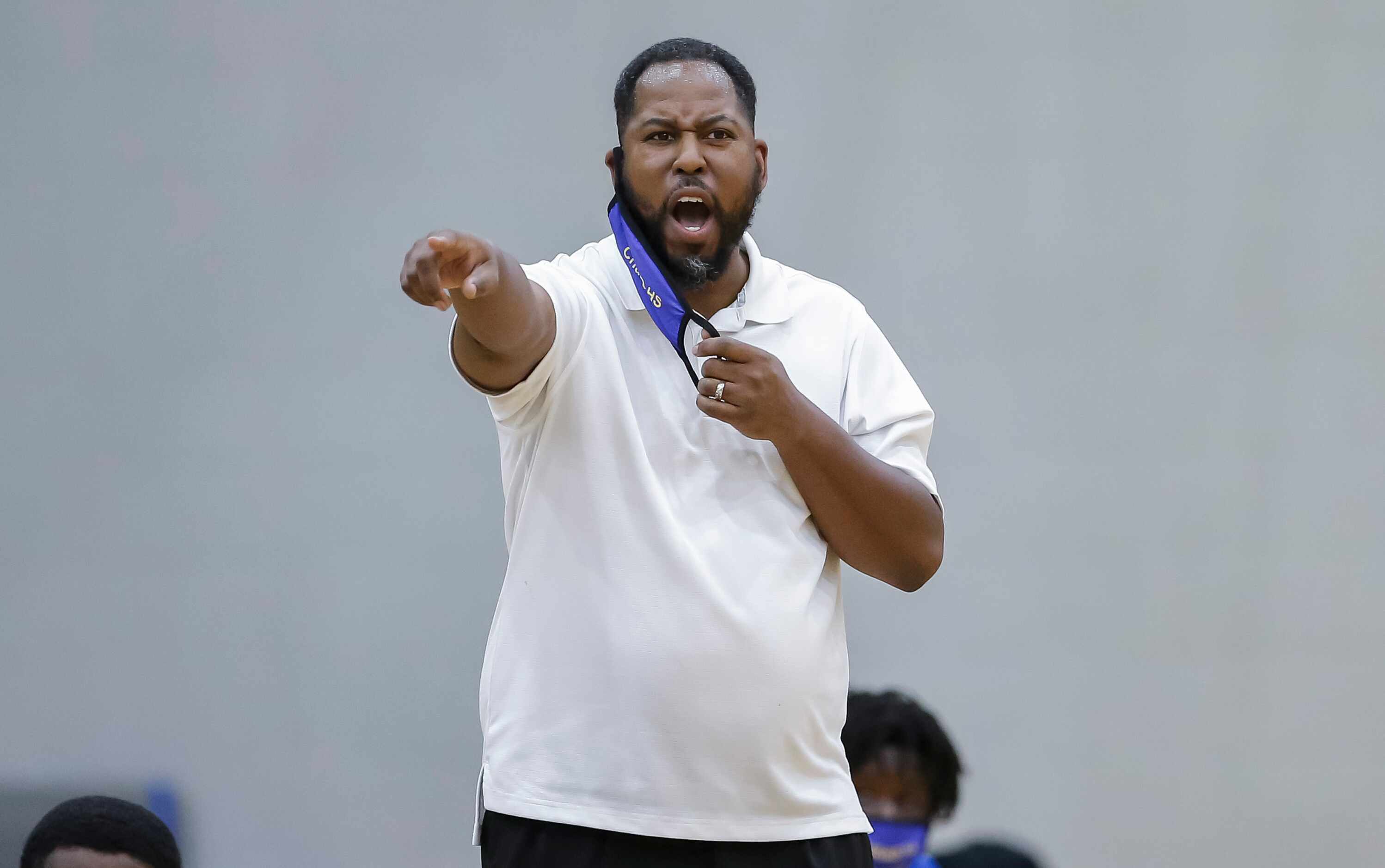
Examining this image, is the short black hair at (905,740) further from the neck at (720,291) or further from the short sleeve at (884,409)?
the neck at (720,291)

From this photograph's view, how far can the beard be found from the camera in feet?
5.45

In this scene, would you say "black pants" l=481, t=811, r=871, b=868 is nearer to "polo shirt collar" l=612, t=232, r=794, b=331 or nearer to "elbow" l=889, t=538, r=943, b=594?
"elbow" l=889, t=538, r=943, b=594

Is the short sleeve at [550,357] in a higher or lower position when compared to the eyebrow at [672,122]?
lower

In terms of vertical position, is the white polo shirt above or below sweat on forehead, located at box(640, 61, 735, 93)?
below

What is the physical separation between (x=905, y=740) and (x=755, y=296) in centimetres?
119

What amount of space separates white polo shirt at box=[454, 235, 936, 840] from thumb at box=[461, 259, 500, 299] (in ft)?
0.53

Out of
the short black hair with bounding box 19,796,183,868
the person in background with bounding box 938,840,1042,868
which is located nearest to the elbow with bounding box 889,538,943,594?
the person in background with bounding box 938,840,1042,868

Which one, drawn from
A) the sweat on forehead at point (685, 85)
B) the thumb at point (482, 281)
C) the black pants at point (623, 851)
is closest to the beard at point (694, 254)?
the sweat on forehead at point (685, 85)

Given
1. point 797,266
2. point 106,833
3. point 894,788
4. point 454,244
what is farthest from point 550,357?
point 797,266

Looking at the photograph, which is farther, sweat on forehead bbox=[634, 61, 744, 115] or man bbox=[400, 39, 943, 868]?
sweat on forehead bbox=[634, 61, 744, 115]

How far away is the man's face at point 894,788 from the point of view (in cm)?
245

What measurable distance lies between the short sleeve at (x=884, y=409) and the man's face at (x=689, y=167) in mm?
219

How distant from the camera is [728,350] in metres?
1.51

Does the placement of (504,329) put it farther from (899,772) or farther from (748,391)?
(899,772)
